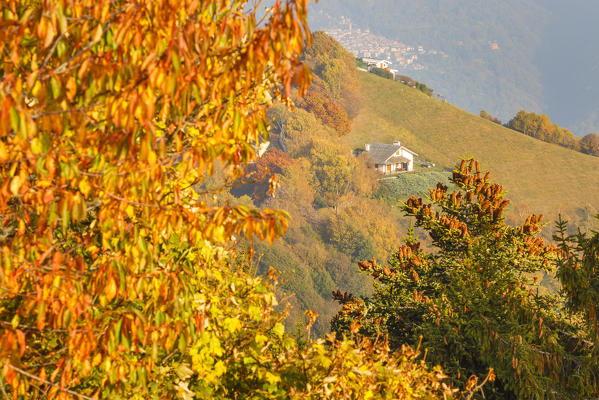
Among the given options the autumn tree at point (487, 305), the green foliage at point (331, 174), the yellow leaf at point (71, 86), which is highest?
the green foliage at point (331, 174)

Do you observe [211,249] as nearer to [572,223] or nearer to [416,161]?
[572,223]

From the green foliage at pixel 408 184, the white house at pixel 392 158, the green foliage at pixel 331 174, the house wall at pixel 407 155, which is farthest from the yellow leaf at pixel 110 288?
the house wall at pixel 407 155

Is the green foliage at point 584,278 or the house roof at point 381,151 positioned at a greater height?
the house roof at point 381,151

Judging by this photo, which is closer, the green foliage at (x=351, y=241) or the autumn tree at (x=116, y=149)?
the autumn tree at (x=116, y=149)

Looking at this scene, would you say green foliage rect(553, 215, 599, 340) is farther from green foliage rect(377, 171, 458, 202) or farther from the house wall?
the house wall

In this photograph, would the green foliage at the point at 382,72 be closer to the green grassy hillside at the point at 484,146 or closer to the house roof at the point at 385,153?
the green grassy hillside at the point at 484,146

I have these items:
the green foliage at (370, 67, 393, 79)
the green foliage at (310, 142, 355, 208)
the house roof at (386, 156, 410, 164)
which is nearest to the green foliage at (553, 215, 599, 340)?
the green foliage at (310, 142, 355, 208)

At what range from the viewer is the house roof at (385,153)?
279 ft

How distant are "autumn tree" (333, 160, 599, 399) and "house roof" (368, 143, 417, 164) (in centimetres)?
7317

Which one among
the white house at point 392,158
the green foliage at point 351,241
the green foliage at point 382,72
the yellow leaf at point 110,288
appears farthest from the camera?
the green foliage at point 382,72

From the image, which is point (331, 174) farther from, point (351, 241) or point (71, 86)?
point (71, 86)

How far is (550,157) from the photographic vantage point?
90125 mm

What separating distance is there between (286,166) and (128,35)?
78.9m

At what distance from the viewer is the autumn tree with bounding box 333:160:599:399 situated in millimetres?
7941
